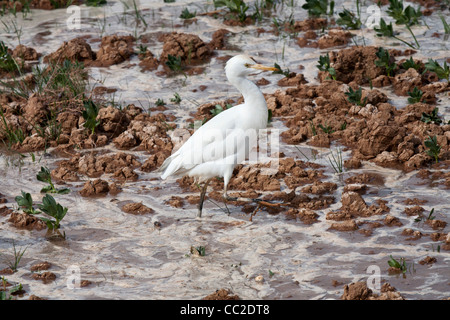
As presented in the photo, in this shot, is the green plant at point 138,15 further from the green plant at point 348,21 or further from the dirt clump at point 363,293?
the dirt clump at point 363,293

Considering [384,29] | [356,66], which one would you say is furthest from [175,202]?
[384,29]

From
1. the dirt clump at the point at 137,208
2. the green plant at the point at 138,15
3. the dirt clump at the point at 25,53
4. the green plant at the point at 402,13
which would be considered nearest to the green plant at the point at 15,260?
the dirt clump at the point at 137,208

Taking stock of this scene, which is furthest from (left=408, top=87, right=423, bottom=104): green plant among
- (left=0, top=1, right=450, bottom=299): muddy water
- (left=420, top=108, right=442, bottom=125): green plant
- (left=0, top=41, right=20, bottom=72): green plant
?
(left=0, top=41, right=20, bottom=72): green plant

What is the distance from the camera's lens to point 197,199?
743cm

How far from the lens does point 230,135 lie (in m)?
6.94

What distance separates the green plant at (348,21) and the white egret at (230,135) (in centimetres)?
455

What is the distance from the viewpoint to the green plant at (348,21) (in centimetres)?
1109

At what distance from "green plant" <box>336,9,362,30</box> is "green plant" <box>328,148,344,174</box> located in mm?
3608

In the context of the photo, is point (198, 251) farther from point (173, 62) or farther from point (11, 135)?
point (173, 62)

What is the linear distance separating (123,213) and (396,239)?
267 centimetres

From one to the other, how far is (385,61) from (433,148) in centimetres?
236

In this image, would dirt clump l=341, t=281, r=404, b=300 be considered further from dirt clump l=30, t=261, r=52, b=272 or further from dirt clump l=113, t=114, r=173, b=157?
dirt clump l=113, t=114, r=173, b=157

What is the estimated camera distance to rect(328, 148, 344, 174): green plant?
7.65m

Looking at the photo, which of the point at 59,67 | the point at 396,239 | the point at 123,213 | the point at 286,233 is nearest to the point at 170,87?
the point at 59,67
